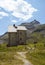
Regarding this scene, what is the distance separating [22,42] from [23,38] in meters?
2.74

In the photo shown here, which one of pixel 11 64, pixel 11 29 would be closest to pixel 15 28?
pixel 11 29

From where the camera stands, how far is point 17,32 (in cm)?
11288

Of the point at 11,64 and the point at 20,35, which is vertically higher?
the point at 20,35

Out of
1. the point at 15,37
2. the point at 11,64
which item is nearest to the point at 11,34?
the point at 15,37

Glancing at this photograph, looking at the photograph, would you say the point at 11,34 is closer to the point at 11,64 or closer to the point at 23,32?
the point at 23,32

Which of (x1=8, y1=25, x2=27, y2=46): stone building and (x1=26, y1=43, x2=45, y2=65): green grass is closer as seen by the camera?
(x1=26, y1=43, x2=45, y2=65): green grass

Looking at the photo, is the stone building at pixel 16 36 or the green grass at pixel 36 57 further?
the stone building at pixel 16 36

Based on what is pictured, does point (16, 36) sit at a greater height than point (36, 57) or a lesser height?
greater

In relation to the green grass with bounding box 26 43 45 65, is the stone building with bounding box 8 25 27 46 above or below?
above

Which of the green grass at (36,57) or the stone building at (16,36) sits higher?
the stone building at (16,36)

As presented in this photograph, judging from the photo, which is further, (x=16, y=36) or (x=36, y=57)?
(x=16, y=36)

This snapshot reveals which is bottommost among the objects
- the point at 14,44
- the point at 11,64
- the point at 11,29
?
the point at 11,64

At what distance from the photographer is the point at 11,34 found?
112375 millimetres

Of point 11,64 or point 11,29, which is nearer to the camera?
point 11,64
